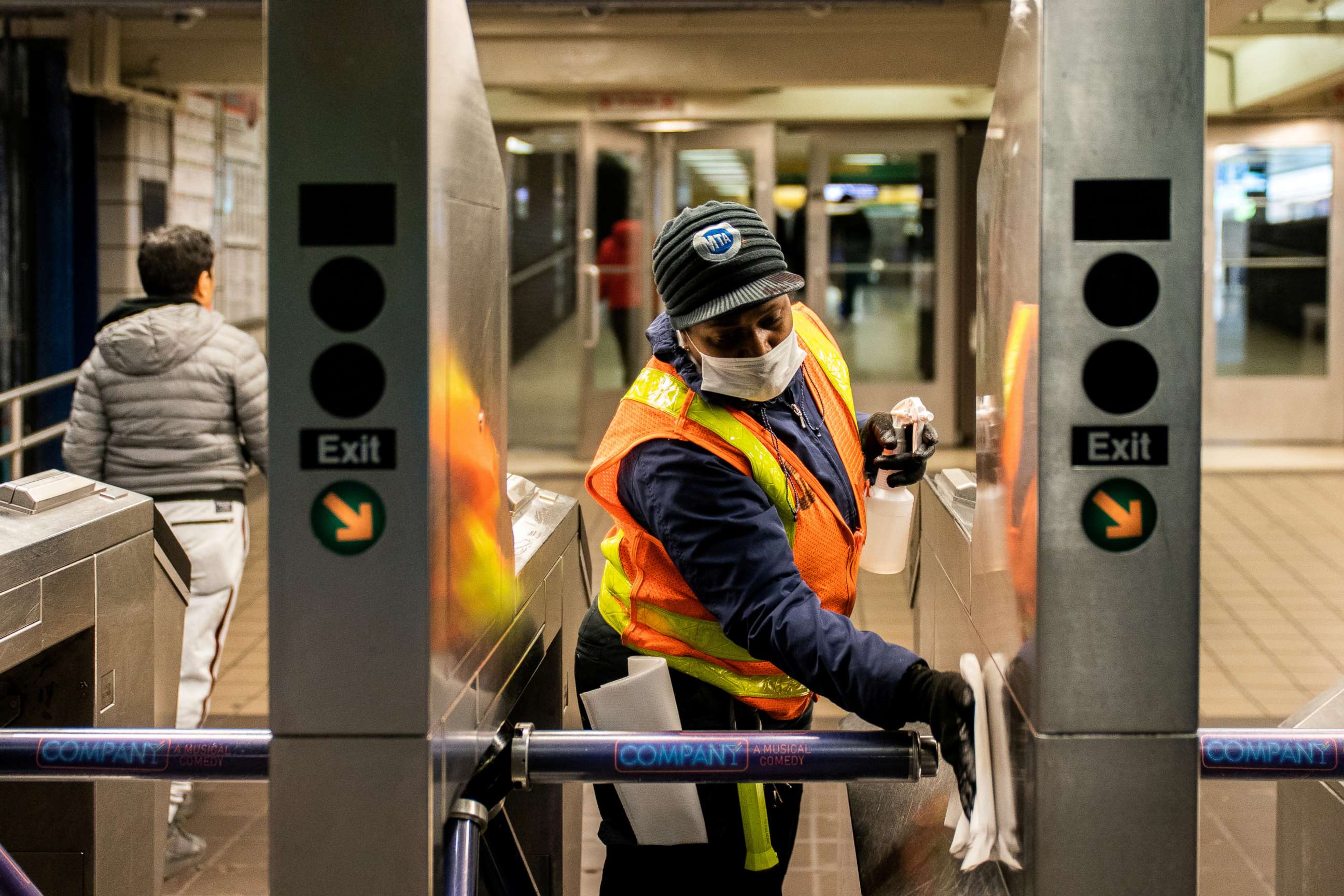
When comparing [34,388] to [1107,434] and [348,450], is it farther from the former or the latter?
[1107,434]

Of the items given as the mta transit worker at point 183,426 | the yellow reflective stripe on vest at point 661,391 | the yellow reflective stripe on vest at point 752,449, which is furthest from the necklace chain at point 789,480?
the mta transit worker at point 183,426

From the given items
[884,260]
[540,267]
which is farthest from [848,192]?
[540,267]

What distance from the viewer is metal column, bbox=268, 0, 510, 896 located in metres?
1.26

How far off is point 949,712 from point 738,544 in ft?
1.04

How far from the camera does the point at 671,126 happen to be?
28.3 feet

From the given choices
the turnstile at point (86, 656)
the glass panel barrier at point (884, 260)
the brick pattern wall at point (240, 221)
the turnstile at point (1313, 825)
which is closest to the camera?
the turnstile at point (1313, 825)

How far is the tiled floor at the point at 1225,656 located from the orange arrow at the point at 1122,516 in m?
1.21

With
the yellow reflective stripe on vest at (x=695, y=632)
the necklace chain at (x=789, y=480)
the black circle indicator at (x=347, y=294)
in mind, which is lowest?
the yellow reflective stripe on vest at (x=695, y=632)

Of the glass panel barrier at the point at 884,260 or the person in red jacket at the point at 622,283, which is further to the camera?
the glass panel barrier at the point at 884,260

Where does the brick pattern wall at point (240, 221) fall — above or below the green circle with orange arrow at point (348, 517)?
above

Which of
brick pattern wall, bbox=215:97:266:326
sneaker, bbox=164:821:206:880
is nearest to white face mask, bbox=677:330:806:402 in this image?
sneaker, bbox=164:821:206:880

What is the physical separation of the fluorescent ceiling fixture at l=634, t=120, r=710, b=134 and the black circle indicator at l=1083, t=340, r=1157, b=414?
7.57 m

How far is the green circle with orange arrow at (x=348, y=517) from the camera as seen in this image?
129cm

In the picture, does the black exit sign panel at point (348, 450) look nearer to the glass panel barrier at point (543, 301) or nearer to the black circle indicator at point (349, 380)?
the black circle indicator at point (349, 380)
